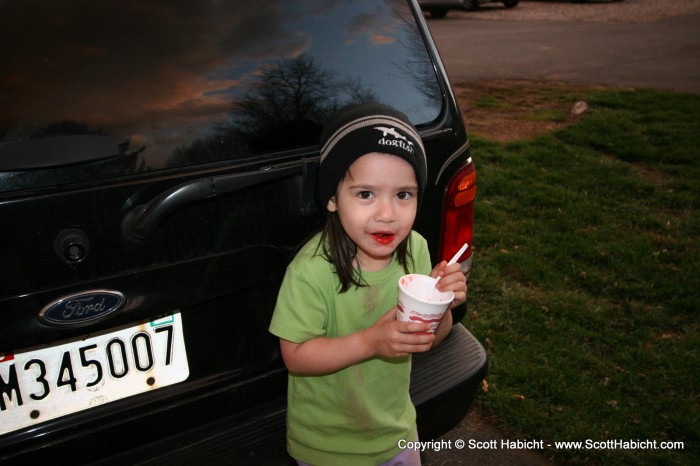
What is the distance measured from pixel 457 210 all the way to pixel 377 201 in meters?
0.73

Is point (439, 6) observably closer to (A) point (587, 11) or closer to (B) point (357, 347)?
(A) point (587, 11)

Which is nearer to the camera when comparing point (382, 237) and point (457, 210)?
point (382, 237)

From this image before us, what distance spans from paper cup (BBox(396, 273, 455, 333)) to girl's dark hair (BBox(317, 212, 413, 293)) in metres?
0.18

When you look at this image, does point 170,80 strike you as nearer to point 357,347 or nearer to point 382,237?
point 382,237

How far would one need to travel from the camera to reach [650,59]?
11.4m

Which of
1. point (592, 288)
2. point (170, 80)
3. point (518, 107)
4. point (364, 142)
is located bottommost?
point (592, 288)

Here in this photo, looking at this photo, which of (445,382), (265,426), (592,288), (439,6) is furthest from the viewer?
(439,6)

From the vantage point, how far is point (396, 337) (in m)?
1.43

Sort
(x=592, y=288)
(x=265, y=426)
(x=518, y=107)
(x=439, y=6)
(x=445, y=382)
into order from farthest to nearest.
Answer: (x=439, y=6) < (x=518, y=107) < (x=592, y=288) < (x=445, y=382) < (x=265, y=426)

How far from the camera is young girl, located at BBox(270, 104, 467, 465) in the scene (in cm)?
150

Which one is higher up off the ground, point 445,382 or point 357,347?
point 357,347

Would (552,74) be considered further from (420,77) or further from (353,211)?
(353,211)

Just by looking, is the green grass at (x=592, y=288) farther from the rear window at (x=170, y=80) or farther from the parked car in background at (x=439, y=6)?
the parked car in background at (x=439, y=6)

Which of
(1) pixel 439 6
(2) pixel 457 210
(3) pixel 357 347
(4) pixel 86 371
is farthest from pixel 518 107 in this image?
(1) pixel 439 6
